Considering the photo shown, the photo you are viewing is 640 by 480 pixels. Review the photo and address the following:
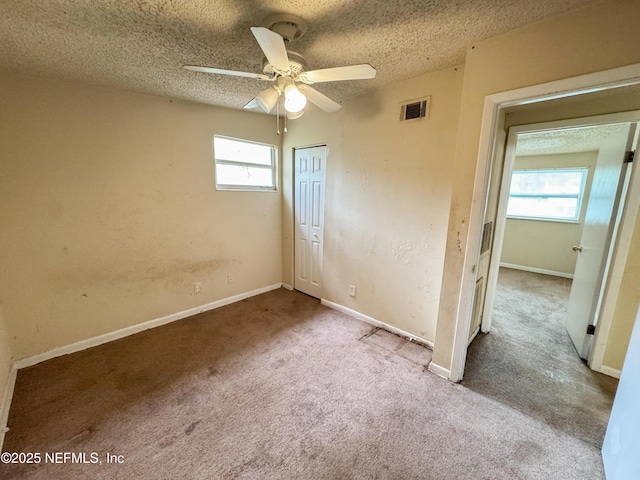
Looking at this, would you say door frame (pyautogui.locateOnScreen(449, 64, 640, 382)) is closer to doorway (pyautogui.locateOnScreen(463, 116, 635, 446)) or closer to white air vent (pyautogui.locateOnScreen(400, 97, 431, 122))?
doorway (pyautogui.locateOnScreen(463, 116, 635, 446))

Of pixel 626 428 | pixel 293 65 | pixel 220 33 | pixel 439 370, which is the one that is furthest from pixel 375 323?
pixel 220 33

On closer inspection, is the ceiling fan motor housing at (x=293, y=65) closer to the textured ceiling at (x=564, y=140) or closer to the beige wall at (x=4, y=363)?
the textured ceiling at (x=564, y=140)

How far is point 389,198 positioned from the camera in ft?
8.28

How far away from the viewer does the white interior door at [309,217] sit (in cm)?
319

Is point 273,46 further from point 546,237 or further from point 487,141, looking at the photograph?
point 546,237

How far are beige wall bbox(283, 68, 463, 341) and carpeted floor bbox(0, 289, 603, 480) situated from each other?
22.5 inches

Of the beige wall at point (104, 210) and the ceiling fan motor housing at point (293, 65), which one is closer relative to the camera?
the ceiling fan motor housing at point (293, 65)

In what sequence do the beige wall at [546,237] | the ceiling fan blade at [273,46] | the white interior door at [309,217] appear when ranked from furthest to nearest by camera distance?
the beige wall at [546,237]
the white interior door at [309,217]
the ceiling fan blade at [273,46]

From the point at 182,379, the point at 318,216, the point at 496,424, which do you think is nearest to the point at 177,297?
the point at 182,379

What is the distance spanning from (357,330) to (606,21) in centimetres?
270

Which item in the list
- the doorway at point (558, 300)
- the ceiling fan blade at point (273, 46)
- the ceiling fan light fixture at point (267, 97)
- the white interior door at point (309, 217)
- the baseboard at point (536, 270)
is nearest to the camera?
the ceiling fan blade at point (273, 46)

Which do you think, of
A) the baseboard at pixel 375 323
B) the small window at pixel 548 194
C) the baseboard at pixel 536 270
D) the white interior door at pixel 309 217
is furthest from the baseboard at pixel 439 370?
the baseboard at pixel 536 270

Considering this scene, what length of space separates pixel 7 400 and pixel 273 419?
71.9 inches

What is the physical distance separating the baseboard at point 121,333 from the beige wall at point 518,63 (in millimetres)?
2495
